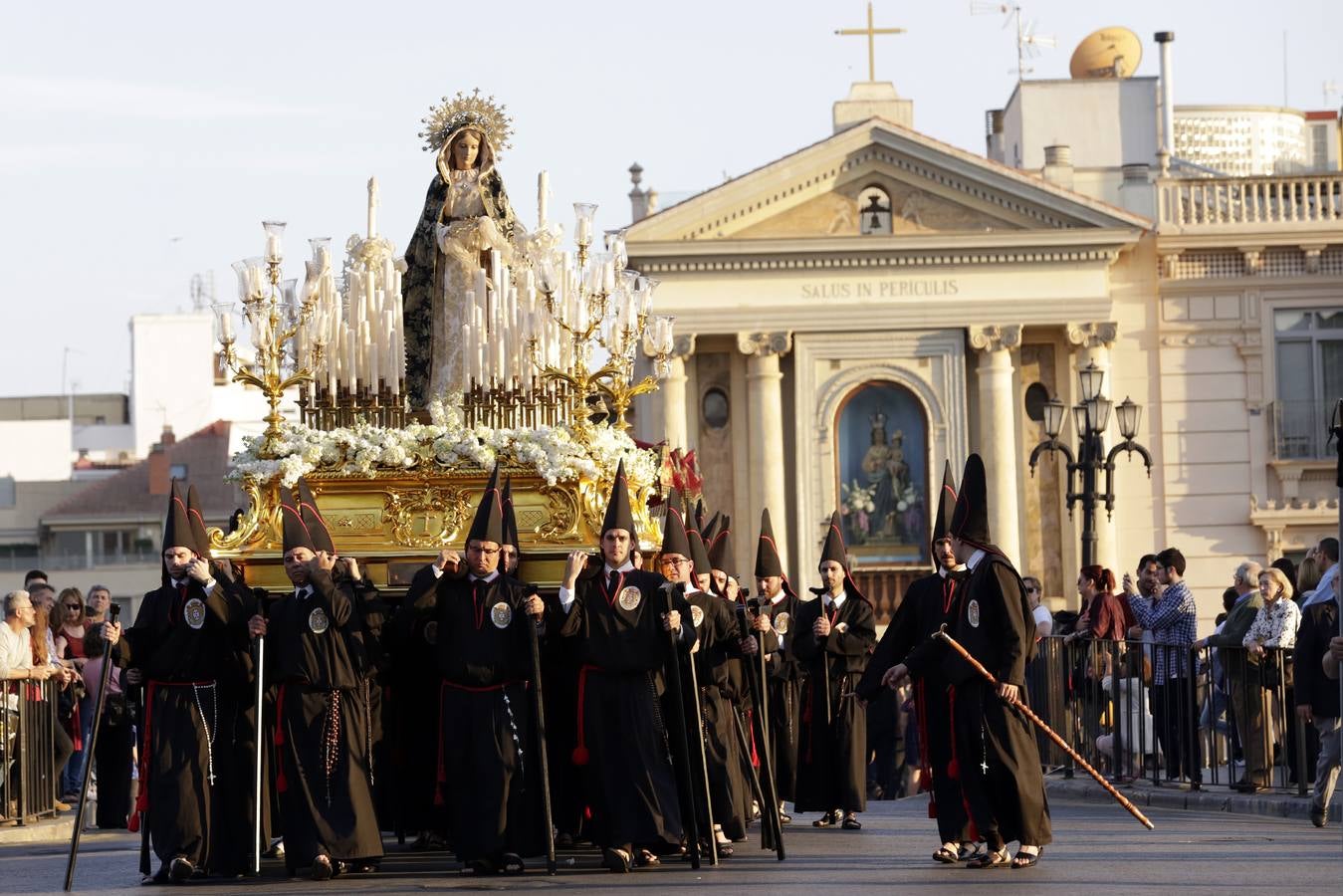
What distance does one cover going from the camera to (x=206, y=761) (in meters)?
12.9

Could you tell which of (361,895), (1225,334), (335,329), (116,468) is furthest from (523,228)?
(116,468)

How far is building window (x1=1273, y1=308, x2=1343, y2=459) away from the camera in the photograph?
130 feet

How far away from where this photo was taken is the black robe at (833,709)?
53.1 ft

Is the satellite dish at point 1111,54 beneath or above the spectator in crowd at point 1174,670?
above

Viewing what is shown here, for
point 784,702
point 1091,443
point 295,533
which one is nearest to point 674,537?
point 295,533

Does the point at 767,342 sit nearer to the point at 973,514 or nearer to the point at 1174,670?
the point at 1174,670

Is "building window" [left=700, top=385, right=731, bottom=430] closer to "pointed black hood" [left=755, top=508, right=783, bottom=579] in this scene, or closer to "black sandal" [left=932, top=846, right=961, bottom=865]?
"pointed black hood" [left=755, top=508, right=783, bottom=579]

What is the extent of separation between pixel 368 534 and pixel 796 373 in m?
25.0

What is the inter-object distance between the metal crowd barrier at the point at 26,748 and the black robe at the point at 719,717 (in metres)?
5.01

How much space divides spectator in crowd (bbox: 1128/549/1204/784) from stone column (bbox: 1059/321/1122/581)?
1971 cm

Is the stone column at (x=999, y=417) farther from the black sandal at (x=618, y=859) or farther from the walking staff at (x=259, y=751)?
the walking staff at (x=259, y=751)

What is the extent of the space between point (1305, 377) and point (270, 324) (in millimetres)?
27656

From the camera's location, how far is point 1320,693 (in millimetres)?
15125

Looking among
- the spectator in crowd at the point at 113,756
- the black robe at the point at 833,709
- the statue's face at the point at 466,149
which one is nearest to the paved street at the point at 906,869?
the spectator in crowd at the point at 113,756
